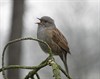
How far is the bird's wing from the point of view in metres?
4.14

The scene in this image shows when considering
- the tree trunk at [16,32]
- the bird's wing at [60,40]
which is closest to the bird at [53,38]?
the bird's wing at [60,40]

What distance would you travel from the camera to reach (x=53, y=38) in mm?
4363

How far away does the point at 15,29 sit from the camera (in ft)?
28.0

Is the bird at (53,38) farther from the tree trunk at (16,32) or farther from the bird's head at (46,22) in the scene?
the tree trunk at (16,32)

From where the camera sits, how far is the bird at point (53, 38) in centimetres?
416

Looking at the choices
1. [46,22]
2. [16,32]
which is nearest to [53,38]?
[46,22]

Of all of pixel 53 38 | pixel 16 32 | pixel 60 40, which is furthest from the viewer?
pixel 16 32

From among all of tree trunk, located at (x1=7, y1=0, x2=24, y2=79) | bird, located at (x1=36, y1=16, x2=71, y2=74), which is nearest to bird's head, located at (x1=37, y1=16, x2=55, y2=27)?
bird, located at (x1=36, y1=16, x2=71, y2=74)

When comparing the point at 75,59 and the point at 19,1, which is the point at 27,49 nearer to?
the point at 75,59

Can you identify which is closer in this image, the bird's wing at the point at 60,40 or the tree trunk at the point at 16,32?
the bird's wing at the point at 60,40

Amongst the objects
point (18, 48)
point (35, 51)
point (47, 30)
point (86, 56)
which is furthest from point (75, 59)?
point (47, 30)

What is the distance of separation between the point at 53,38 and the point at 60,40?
0.54 ft

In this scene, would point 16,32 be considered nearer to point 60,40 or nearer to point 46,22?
point 46,22

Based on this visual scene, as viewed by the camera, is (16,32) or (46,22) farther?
(16,32)
